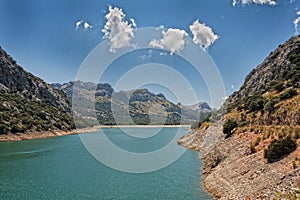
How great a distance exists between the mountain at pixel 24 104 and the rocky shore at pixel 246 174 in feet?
285

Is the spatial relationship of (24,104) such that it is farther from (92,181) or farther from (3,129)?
(92,181)

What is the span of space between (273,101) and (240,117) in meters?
11.5

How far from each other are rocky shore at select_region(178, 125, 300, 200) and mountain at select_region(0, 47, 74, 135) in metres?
86.9

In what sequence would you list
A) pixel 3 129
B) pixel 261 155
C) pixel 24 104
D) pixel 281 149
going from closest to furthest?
1. pixel 281 149
2. pixel 261 155
3. pixel 3 129
4. pixel 24 104

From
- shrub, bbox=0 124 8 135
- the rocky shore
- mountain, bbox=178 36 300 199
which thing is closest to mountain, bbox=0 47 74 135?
shrub, bbox=0 124 8 135

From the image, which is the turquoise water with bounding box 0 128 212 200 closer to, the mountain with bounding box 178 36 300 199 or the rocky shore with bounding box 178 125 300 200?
the rocky shore with bounding box 178 125 300 200

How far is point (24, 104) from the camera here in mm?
141375

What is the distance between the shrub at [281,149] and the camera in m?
29.1

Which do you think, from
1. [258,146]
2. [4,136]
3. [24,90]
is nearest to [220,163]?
[258,146]

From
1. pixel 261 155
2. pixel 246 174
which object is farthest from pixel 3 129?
pixel 261 155

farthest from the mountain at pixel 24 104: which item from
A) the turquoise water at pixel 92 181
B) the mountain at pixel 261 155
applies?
the mountain at pixel 261 155

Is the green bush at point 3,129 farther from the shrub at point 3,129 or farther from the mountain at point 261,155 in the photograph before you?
the mountain at point 261,155

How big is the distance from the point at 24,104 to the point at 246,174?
5280 inches

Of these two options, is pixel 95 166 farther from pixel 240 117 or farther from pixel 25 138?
pixel 25 138
